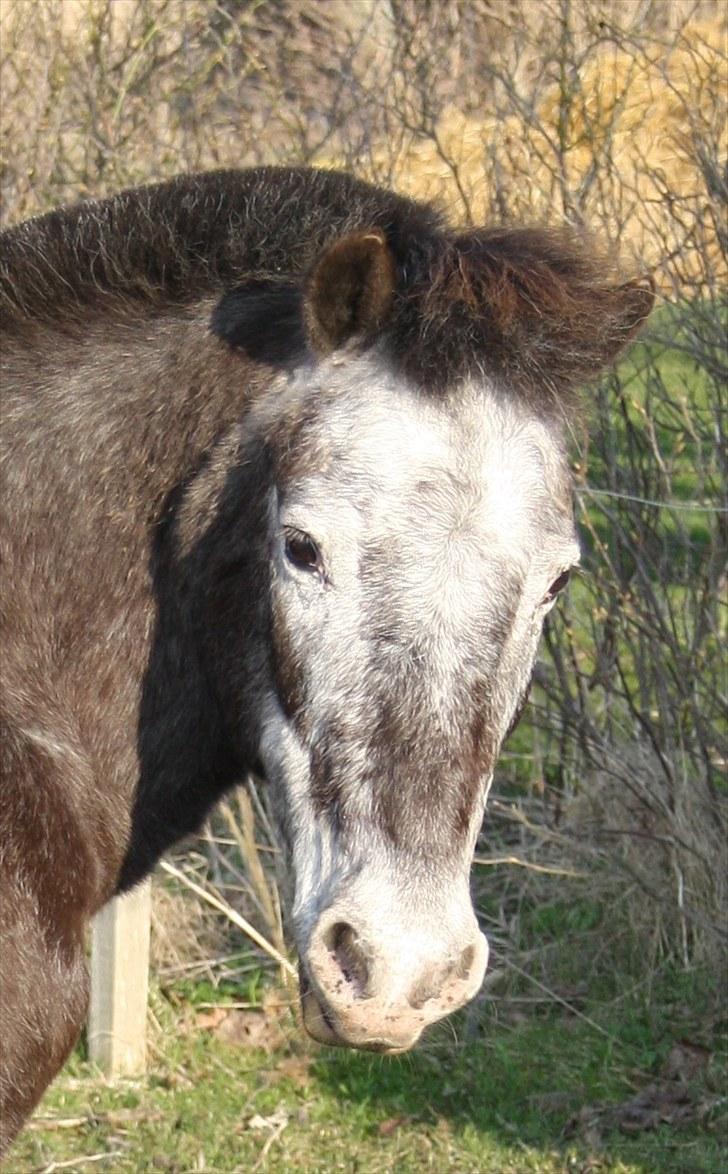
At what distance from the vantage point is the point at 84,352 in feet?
10.5

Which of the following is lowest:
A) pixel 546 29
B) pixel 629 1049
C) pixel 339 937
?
pixel 629 1049

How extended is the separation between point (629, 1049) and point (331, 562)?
311 centimetres

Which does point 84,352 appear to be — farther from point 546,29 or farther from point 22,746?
point 546,29

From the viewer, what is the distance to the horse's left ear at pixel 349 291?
282 cm

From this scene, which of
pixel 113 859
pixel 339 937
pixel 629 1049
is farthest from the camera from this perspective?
pixel 629 1049

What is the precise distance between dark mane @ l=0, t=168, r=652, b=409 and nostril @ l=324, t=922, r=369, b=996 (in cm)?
102

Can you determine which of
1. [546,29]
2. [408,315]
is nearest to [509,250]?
[408,315]

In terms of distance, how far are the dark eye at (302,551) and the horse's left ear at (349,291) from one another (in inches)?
15.2

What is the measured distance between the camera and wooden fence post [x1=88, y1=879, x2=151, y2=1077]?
5004mm

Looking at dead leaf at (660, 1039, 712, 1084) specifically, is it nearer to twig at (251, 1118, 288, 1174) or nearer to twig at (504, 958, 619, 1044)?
twig at (504, 958, 619, 1044)

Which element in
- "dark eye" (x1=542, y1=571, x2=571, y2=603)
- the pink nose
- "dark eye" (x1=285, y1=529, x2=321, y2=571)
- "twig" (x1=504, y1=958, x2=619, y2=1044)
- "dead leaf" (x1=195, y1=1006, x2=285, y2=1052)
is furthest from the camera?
"dead leaf" (x1=195, y1=1006, x2=285, y2=1052)

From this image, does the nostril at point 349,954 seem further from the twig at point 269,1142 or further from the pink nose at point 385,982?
the twig at point 269,1142

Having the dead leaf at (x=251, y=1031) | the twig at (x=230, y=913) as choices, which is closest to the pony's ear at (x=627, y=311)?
the twig at (x=230, y=913)

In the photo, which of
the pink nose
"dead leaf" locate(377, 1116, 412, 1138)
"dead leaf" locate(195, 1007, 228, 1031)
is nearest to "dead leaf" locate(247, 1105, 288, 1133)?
"dead leaf" locate(377, 1116, 412, 1138)
